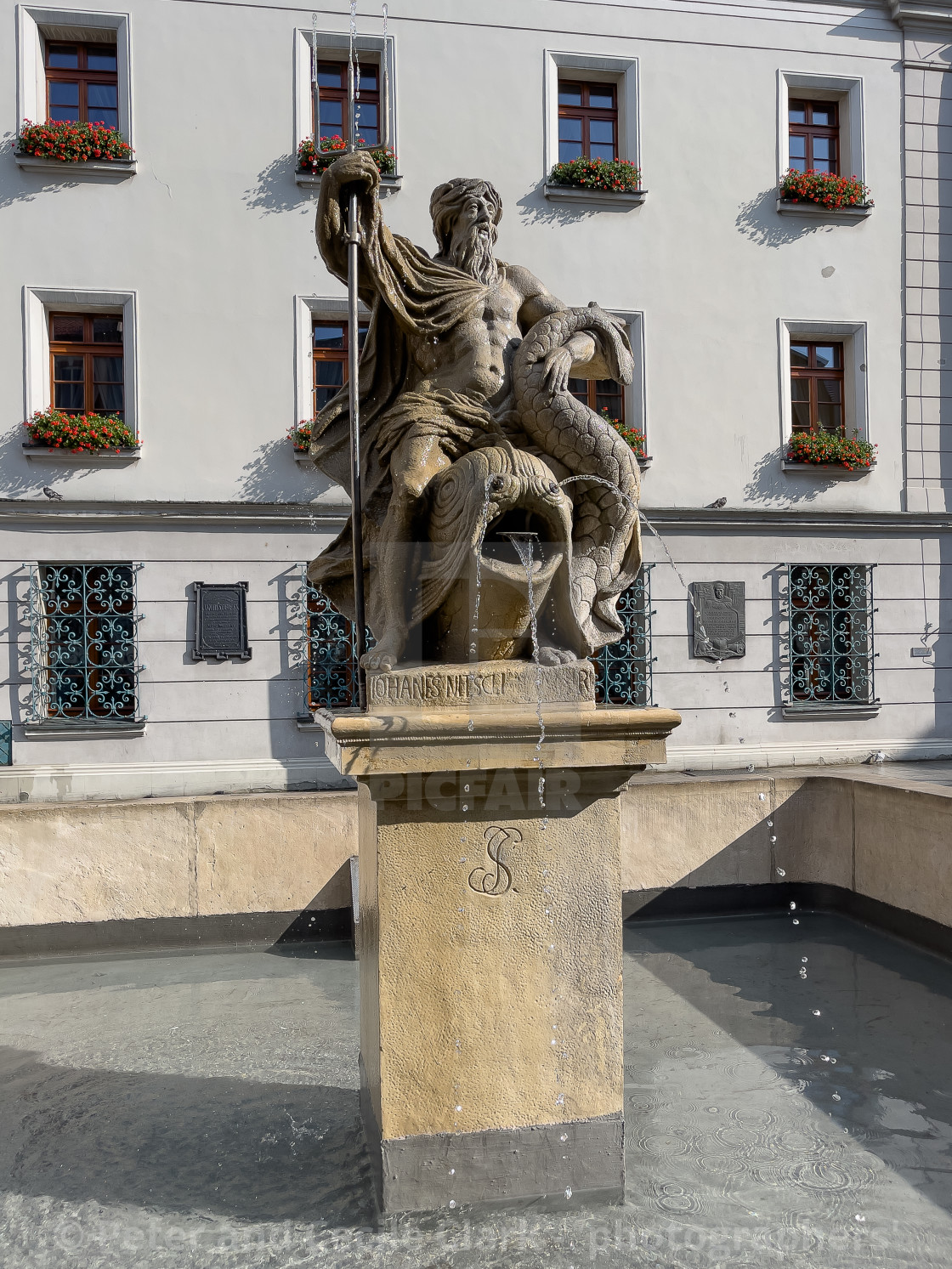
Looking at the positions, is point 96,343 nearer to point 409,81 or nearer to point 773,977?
point 409,81

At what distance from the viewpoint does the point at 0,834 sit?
490 centimetres

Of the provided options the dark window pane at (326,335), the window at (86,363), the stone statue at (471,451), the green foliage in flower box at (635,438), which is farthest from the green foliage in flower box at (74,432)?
the stone statue at (471,451)

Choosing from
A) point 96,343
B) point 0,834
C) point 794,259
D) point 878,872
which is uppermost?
point 794,259

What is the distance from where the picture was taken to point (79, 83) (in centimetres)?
948

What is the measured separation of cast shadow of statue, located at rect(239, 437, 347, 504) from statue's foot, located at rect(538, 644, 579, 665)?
279 inches

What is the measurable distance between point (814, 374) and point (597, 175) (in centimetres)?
326

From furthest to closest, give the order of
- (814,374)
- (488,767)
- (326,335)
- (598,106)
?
1. (814,374)
2. (598,106)
3. (326,335)
4. (488,767)

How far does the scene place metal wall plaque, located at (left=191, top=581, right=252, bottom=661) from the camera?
30.4 ft

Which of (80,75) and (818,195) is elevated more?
(80,75)

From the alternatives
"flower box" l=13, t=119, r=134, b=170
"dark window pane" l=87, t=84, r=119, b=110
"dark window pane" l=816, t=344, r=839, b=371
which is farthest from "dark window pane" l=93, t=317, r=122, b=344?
"dark window pane" l=816, t=344, r=839, b=371

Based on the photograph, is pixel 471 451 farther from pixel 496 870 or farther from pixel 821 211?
pixel 821 211

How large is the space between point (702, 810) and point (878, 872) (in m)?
0.98

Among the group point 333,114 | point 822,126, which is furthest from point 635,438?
point 333,114

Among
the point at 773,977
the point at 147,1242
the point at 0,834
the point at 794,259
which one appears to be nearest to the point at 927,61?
the point at 794,259
